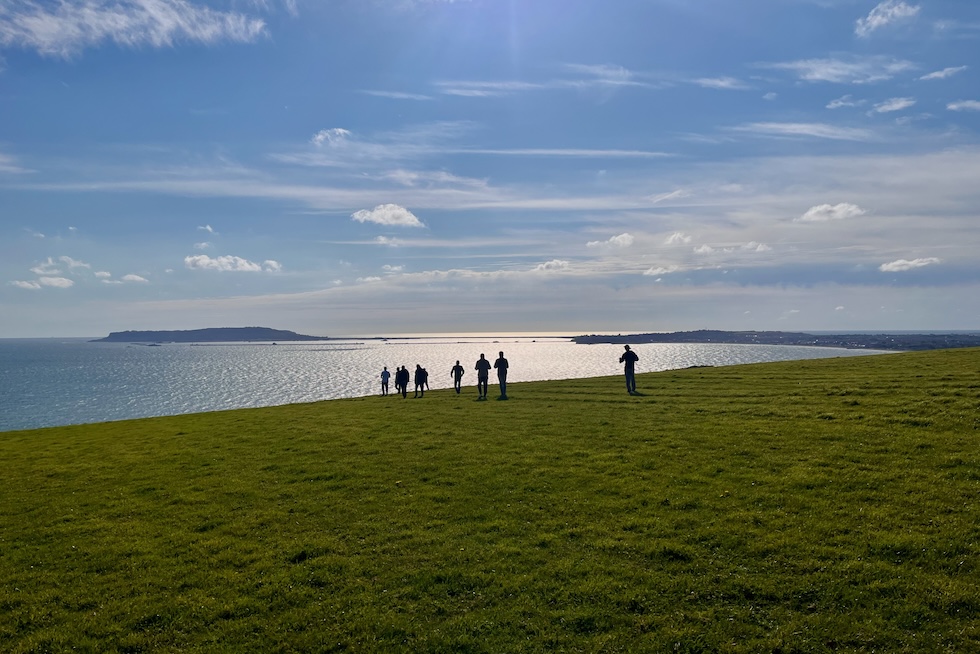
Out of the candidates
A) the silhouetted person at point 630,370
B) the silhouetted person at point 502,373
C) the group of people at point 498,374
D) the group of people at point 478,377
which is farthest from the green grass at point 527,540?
the group of people at point 478,377

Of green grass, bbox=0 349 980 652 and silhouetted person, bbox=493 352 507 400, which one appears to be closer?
green grass, bbox=0 349 980 652

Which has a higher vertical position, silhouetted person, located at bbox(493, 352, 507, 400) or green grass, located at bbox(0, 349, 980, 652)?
silhouetted person, located at bbox(493, 352, 507, 400)

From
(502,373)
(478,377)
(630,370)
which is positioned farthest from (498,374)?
(630,370)

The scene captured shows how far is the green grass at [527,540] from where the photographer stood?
9773 mm

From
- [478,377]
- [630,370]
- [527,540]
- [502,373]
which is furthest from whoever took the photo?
[478,377]

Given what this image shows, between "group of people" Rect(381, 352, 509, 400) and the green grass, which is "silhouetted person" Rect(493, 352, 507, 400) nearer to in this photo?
"group of people" Rect(381, 352, 509, 400)

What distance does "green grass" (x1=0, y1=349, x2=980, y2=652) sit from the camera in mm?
9773

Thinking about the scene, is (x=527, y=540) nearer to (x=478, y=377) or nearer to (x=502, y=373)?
(x=502, y=373)

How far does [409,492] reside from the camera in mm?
17219

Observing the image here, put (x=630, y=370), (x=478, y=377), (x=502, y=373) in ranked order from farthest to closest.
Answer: (x=478, y=377)
(x=502, y=373)
(x=630, y=370)

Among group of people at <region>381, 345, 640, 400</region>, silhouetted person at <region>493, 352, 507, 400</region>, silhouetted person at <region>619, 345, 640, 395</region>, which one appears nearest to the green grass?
silhouetted person at <region>619, 345, 640, 395</region>

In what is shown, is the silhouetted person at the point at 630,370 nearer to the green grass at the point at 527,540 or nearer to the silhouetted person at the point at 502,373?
the silhouetted person at the point at 502,373

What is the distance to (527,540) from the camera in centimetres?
1316

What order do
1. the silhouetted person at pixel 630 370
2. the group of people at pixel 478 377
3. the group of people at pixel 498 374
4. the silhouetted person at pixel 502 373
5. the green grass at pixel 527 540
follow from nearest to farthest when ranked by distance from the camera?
the green grass at pixel 527 540, the silhouetted person at pixel 630 370, the group of people at pixel 498 374, the silhouetted person at pixel 502 373, the group of people at pixel 478 377
